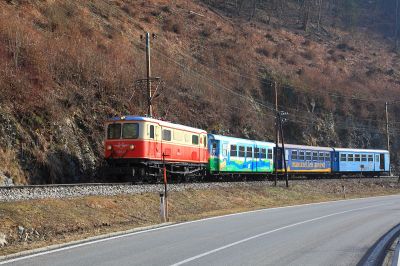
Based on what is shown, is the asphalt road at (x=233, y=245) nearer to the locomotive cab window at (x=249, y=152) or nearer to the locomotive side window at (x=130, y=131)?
the locomotive side window at (x=130, y=131)

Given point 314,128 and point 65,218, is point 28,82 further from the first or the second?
point 314,128

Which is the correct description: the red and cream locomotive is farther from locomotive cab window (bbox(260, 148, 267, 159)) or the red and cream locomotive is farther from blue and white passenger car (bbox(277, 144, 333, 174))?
blue and white passenger car (bbox(277, 144, 333, 174))

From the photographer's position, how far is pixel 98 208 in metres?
17.5

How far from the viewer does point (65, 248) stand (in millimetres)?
11227

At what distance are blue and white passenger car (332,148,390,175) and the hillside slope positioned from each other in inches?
324

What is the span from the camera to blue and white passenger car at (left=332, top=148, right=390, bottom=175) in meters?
47.5

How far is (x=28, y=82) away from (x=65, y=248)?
1700cm

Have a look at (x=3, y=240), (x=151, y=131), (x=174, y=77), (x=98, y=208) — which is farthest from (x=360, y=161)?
(x=3, y=240)

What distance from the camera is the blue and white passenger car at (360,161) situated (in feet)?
156

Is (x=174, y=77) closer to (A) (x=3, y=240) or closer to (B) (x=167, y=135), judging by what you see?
(B) (x=167, y=135)

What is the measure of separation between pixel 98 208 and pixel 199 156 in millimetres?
12784

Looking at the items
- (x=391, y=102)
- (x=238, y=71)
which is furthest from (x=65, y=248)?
(x=391, y=102)

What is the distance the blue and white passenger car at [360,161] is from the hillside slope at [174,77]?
8226mm

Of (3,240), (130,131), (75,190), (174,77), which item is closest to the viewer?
(3,240)
